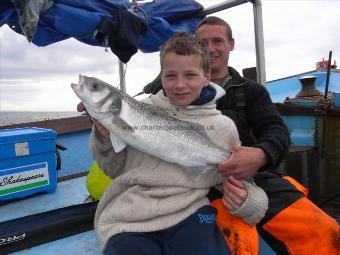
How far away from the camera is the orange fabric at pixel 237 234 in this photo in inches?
95.1

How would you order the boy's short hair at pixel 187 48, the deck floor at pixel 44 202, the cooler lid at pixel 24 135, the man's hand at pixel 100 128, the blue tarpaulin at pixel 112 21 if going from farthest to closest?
1. the cooler lid at pixel 24 135
2. the deck floor at pixel 44 202
3. the blue tarpaulin at pixel 112 21
4. the boy's short hair at pixel 187 48
5. the man's hand at pixel 100 128

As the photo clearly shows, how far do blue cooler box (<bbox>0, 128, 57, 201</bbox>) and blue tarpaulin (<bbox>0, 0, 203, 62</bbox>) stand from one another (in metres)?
1.17

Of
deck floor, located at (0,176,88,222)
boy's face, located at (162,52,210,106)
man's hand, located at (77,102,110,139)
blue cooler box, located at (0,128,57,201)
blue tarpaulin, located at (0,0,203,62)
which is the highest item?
blue tarpaulin, located at (0,0,203,62)

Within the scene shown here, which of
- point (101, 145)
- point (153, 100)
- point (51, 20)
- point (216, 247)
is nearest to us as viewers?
point (216, 247)

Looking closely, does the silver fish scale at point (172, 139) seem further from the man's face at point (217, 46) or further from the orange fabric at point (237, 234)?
the man's face at point (217, 46)

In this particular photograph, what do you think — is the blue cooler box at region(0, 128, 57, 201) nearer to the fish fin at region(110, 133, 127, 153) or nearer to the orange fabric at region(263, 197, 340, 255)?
the fish fin at region(110, 133, 127, 153)

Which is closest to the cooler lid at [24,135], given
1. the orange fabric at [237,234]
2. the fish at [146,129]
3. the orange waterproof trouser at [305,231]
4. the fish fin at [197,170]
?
Result: the fish at [146,129]

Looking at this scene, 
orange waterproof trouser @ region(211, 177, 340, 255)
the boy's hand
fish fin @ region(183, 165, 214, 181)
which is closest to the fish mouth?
fish fin @ region(183, 165, 214, 181)

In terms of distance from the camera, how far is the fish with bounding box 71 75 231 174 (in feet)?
7.61

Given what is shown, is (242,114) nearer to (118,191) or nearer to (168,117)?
(168,117)

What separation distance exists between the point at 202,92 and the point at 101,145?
85 centimetres

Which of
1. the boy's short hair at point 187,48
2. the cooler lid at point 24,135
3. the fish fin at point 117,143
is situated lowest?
the cooler lid at point 24,135

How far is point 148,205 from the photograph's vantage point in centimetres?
241

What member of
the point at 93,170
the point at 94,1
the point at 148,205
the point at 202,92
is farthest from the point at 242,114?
the point at 94,1
